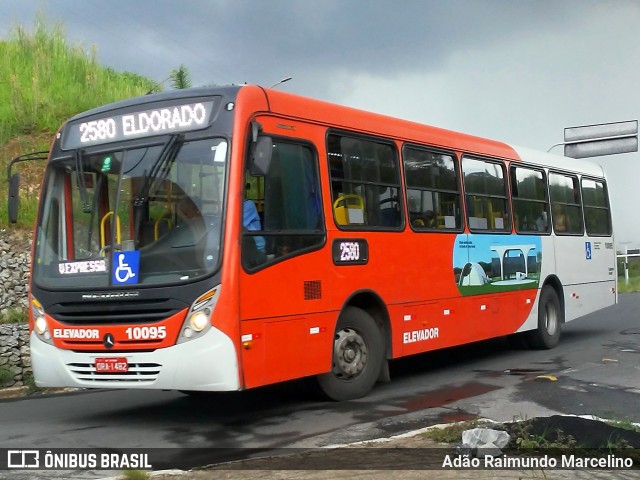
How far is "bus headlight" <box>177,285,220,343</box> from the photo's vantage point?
7.17m

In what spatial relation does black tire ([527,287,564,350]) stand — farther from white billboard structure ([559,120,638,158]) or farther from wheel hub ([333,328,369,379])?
white billboard structure ([559,120,638,158])

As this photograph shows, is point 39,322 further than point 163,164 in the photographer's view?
Yes

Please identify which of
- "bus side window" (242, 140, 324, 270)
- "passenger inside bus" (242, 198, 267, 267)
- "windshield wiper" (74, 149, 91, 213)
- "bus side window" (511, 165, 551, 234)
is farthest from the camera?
"bus side window" (511, 165, 551, 234)

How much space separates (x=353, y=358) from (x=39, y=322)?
10.8 feet

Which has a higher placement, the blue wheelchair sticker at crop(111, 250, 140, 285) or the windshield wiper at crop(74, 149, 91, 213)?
the windshield wiper at crop(74, 149, 91, 213)

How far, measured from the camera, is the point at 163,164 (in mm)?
7668

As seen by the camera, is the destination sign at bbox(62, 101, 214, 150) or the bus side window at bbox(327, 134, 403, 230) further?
the bus side window at bbox(327, 134, 403, 230)

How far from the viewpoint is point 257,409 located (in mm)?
8805

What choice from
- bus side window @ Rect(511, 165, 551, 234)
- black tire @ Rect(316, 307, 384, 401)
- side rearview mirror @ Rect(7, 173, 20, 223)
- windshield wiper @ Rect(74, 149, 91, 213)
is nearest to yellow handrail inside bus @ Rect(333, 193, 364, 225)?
black tire @ Rect(316, 307, 384, 401)

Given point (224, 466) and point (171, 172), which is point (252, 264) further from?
point (224, 466)

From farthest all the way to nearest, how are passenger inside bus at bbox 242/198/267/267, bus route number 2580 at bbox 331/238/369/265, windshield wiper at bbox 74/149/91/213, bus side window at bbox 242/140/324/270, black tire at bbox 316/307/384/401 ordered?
black tire at bbox 316/307/384/401 < bus route number 2580 at bbox 331/238/369/265 < windshield wiper at bbox 74/149/91/213 < bus side window at bbox 242/140/324/270 < passenger inside bus at bbox 242/198/267/267

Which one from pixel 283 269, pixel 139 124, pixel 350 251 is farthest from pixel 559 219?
pixel 139 124

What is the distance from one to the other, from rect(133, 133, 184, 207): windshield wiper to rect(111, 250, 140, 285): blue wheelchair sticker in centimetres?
50

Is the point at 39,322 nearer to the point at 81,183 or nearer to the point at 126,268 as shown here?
the point at 126,268
